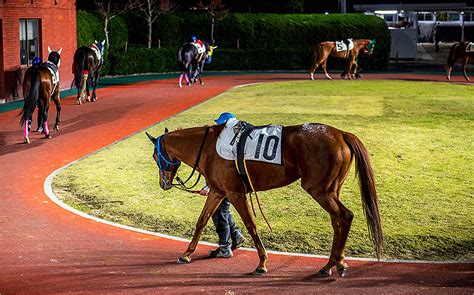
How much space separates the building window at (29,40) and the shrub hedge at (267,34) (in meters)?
12.2

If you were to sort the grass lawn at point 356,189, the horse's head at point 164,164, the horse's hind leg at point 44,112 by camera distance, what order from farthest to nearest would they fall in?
the horse's hind leg at point 44,112, the grass lawn at point 356,189, the horse's head at point 164,164

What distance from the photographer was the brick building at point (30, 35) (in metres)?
24.3

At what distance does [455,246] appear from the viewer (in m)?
9.77

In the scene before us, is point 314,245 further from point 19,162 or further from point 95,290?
point 19,162

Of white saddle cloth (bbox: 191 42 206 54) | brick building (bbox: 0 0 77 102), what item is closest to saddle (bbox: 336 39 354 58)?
white saddle cloth (bbox: 191 42 206 54)

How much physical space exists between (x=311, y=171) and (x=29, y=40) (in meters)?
19.8

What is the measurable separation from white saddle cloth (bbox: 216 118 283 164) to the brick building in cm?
1714

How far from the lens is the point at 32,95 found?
664 inches

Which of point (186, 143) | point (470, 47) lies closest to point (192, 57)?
point (470, 47)

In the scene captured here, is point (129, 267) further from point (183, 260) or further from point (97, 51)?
point (97, 51)

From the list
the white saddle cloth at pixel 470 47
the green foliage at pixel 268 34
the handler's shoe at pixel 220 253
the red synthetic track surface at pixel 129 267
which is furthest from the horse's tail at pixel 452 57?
the handler's shoe at pixel 220 253

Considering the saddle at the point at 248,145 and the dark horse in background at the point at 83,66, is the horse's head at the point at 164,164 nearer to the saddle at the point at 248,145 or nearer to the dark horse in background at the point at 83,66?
the saddle at the point at 248,145

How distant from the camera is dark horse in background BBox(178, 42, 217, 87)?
2991 cm

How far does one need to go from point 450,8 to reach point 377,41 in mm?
6975
